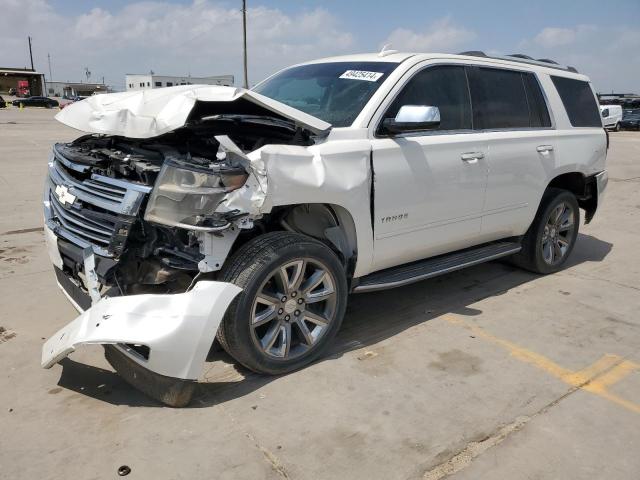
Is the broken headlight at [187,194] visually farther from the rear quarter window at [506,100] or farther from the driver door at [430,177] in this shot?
the rear quarter window at [506,100]

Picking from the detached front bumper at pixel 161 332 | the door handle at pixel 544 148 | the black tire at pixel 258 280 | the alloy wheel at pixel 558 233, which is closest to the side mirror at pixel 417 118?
the black tire at pixel 258 280

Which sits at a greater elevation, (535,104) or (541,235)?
(535,104)

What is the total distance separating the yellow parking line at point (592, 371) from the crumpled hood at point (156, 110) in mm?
2022

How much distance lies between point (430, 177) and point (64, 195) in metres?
2.43

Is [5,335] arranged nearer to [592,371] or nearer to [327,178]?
[327,178]

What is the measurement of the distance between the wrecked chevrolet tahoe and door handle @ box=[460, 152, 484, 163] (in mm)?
13

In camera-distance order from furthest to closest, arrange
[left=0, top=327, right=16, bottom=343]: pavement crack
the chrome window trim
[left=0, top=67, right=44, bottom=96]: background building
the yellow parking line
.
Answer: [left=0, top=67, right=44, bottom=96]: background building → [left=0, top=327, right=16, bottom=343]: pavement crack → the chrome window trim → the yellow parking line

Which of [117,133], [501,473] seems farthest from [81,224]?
[501,473]

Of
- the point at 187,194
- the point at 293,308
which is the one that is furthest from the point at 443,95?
the point at 187,194

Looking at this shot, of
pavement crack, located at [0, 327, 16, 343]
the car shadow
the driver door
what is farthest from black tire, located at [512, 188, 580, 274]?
pavement crack, located at [0, 327, 16, 343]

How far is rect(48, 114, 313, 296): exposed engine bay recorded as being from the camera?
2801 millimetres

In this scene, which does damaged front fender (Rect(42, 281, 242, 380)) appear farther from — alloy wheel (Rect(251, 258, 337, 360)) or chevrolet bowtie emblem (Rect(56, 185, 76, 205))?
chevrolet bowtie emblem (Rect(56, 185, 76, 205))

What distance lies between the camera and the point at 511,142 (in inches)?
177

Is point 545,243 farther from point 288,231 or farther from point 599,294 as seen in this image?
point 288,231
